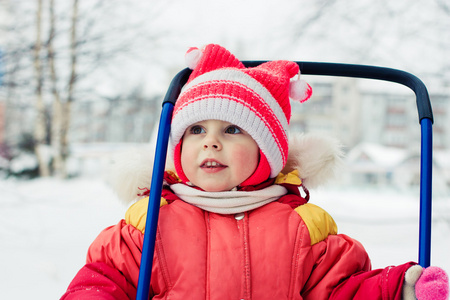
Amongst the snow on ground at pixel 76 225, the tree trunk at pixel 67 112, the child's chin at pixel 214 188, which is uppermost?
the tree trunk at pixel 67 112

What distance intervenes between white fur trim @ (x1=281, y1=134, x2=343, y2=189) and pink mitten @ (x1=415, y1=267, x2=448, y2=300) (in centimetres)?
44

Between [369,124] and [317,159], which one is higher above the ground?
[369,124]

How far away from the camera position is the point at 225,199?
1.08 metres

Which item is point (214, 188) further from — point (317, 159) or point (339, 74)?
point (339, 74)

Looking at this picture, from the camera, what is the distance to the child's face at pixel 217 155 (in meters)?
1.06

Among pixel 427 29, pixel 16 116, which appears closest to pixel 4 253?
pixel 16 116

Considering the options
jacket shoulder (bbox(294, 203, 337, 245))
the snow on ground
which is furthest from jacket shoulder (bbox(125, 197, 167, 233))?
the snow on ground

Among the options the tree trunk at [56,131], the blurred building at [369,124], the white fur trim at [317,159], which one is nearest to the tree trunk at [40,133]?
the tree trunk at [56,131]

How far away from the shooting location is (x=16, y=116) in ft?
13.2

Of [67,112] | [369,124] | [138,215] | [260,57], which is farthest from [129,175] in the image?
[369,124]

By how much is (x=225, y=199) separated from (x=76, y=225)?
232cm

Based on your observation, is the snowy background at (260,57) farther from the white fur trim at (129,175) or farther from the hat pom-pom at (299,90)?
the hat pom-pom at (299,90)

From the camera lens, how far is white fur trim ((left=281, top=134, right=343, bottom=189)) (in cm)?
125

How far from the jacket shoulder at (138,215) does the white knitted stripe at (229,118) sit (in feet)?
0.58
